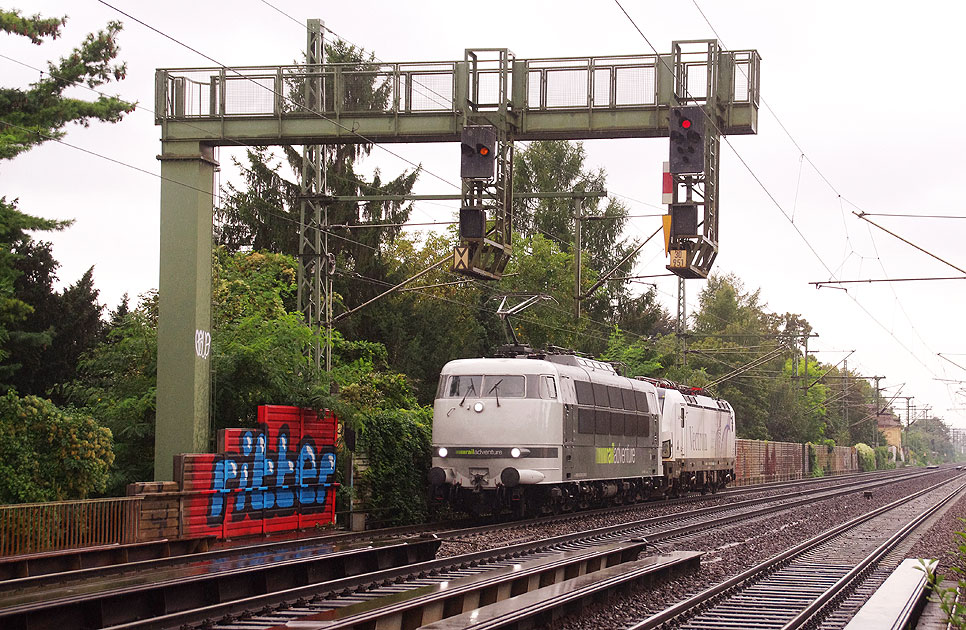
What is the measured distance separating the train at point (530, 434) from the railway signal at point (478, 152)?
665cm

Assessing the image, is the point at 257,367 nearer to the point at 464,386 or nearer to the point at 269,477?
the point at 269,477

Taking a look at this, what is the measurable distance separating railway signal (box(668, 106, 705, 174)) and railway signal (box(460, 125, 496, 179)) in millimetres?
3106

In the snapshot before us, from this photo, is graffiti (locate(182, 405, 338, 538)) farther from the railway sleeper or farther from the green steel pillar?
Answer: the railway sleeper

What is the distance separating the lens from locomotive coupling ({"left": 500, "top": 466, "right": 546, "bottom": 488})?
2436 cm

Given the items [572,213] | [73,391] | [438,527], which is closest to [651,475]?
[438,527]

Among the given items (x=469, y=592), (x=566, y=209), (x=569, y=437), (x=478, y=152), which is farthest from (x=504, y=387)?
(x=566, y=209)

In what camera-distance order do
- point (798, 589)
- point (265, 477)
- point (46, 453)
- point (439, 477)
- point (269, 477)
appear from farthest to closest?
point (439, 477), point (269, 477), point (265, 477), point (46, 453), point (798, 589)

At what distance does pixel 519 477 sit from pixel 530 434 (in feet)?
3.36

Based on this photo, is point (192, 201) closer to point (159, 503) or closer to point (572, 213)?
point (159, 503)

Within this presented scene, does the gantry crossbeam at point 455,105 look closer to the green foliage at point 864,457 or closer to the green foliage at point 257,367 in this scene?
the green foliage at point 257,367

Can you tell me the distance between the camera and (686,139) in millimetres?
19250

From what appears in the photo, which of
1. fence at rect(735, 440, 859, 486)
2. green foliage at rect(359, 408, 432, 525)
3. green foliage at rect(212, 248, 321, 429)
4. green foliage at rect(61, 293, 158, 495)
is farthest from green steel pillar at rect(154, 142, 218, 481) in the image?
fence at rect(735, 440, 859, 486)

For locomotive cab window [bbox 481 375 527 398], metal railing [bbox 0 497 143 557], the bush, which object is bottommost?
the bush

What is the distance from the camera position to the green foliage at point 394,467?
2502 centimetres
